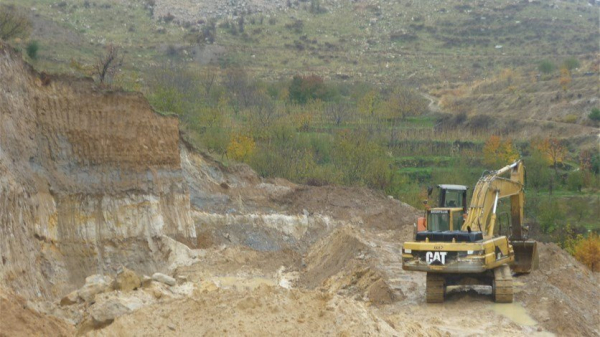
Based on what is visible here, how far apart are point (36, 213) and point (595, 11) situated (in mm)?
133128

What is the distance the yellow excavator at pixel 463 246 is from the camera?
16469 mm

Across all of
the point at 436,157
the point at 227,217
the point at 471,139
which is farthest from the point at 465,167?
the point at 227,217

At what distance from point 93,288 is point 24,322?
4.67 m

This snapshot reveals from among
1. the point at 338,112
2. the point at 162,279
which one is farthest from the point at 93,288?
the point at 338,112

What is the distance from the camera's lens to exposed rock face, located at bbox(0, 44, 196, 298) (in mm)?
18500

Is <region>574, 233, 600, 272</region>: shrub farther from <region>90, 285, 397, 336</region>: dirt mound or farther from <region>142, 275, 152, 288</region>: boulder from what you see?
<region>90, 285, 397, 336</region>: dirt mound

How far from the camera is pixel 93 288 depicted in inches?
598

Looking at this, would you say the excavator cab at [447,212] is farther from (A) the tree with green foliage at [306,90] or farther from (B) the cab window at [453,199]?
(A) the tree with green foliage at [306,90]

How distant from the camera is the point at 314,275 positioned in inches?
957

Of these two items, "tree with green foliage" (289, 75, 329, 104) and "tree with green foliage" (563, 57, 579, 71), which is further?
"tree with green foliage" (563, 57, 579, 71)

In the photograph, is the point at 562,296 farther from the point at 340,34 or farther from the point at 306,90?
the point at 340,34

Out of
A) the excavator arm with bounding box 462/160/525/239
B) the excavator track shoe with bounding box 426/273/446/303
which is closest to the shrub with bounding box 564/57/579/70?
the excavator arm with bounding box 462/160/525/239

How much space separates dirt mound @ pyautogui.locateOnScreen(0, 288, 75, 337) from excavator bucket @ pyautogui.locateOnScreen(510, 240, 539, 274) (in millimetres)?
13430

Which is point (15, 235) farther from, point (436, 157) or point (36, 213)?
point (436, 157)
